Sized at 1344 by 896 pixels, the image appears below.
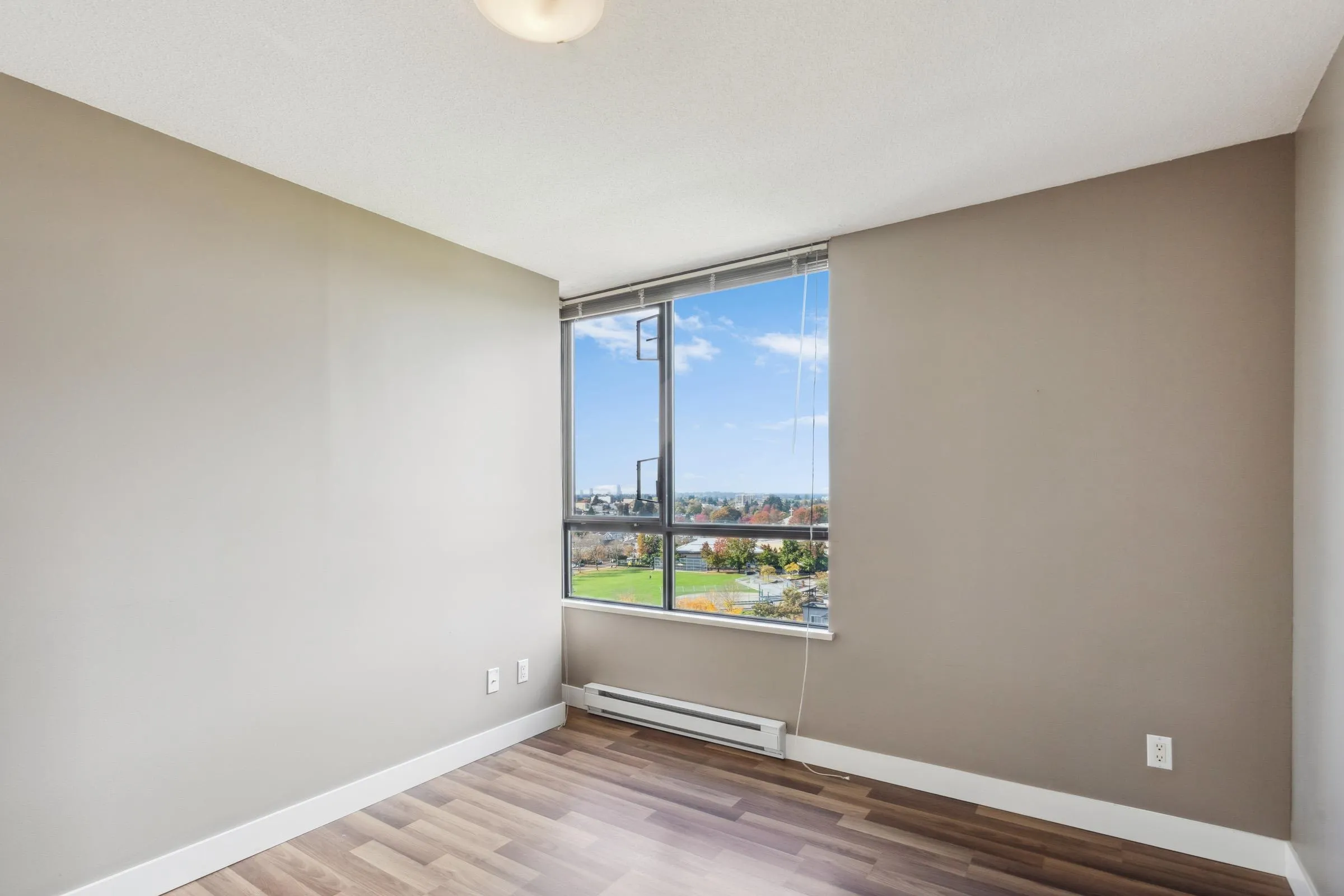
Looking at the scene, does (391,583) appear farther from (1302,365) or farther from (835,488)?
(1302,365)

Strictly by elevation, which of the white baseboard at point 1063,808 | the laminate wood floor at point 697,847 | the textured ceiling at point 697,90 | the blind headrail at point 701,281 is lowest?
the laminate wood floor at point 697,847

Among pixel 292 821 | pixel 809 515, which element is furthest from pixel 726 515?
pixel 292 821

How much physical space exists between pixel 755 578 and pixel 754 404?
2.93 feet

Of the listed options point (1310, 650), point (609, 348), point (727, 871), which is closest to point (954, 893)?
point (727, 871)

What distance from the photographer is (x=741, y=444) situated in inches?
140

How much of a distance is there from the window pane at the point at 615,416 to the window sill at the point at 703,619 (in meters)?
0.52

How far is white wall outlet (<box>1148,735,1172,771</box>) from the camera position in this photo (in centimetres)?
237

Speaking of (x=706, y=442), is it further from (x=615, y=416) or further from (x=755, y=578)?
(x=755, y=578)

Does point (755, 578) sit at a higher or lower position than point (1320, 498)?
lower

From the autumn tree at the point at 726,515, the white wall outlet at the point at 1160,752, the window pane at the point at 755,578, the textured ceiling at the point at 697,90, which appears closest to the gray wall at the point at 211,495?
the textured ceiling at the point at 697,90

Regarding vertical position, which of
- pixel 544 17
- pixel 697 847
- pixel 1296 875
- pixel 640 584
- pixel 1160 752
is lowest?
pixel 697 847

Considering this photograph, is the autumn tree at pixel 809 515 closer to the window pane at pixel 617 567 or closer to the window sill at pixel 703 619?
the window sill at pixel 703 619

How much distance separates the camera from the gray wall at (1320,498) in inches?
70.3

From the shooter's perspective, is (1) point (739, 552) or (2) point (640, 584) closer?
(1) point (739, 552)
